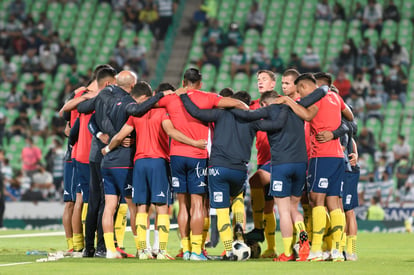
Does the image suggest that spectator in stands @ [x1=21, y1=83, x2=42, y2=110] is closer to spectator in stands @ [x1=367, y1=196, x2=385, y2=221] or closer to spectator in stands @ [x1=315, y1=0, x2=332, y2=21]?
spectator in stands @ [x1=315, y1=0, x2=332, y2=21]

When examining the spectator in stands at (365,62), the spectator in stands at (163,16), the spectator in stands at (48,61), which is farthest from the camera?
the spectator in stands at (163,16)

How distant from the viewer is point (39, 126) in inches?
1048

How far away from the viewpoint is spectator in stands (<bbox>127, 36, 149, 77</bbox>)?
94.2ft

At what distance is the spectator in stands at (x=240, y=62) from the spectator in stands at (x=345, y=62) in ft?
9.01

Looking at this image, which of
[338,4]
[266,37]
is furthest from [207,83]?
[338,4]

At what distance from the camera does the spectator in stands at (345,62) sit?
27167mm

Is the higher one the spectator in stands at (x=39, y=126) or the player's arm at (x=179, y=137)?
the spectator in stands at (x=39, y=126)

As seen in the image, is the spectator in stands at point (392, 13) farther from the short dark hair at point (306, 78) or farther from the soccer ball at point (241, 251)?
the soccer ball at point (241, 251)

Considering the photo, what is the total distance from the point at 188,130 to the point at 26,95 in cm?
1705

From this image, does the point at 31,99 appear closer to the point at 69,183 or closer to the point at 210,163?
the point at 69,183

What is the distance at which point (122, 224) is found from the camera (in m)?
13.0

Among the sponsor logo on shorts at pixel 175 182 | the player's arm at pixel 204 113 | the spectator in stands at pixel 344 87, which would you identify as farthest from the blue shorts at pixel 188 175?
the spectator in stands at pixel 344 87

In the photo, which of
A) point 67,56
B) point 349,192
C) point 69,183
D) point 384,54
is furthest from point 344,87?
point 69,183

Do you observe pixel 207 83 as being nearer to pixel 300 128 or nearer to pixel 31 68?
pixel 31 68
